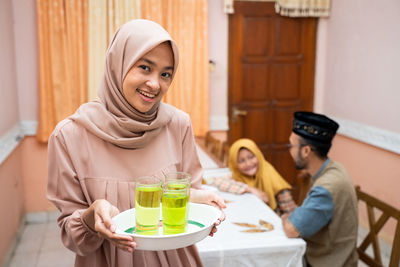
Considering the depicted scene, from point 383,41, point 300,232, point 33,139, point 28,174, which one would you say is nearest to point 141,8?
point 33,139

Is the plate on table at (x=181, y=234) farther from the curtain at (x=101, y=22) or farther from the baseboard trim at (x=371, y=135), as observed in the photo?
the curtain at (x=101, y=22)

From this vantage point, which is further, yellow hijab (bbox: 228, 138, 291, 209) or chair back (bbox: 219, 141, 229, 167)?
chair back (bbox: 219, 141, 229, 167)

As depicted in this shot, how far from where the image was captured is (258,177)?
291 centimetres

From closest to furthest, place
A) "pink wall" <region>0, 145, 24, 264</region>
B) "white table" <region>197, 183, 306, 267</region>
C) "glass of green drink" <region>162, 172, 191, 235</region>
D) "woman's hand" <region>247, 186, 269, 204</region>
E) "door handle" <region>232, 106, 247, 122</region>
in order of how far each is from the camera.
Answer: "glass of green drink" <region>162, 172, 191, 235</region>, "white table" <region>197, 183, 306, 267</region>, "woman's hand" <region>247, 186, 269, 204</region>, "pink wall" <region>0, 145, 24, 264</region>, "door handle" <region>232, 106, 247, 122</region>

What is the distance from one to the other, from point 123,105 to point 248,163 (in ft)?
6.25

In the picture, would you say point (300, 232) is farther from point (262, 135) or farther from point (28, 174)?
point (28, 174)

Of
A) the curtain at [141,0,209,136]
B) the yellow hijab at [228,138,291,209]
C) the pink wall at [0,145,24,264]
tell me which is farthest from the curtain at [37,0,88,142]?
the yellow hijab at [228,138,291,209]

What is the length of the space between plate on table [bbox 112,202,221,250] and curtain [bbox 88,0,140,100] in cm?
292

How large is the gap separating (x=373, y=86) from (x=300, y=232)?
2.25m

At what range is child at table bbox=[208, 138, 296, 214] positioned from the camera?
9.30 feet

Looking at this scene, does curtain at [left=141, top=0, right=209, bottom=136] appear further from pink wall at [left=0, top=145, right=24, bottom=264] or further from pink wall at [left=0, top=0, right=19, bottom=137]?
pink wall at [left=0, top=145, right=24, bottom=264]

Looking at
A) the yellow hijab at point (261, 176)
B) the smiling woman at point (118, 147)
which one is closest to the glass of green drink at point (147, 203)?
the smiling woman at point (118, 147)

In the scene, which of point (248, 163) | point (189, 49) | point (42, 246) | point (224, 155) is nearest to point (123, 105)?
point (248, 163)

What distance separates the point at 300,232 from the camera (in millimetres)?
1878
